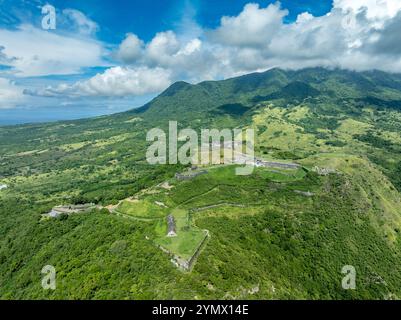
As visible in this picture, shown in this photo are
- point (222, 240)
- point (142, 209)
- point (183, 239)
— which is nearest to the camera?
point (183, 239)

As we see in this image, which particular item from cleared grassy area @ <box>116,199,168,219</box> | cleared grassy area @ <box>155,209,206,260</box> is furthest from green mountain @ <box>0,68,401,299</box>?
cleared grassy area @ <box>116,199,168,219</box>

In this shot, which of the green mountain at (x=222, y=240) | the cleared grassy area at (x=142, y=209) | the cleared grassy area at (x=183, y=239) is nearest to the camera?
the green mountain at (x=222, y=240)

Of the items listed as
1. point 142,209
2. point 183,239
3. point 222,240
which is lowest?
point 222,240

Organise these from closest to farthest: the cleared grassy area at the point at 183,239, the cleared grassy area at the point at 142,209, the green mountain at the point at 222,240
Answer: the green mountain at the point at 222,240, the cleared grassy area at the point at 183,239, the cleared grassy area at the point at 142,209

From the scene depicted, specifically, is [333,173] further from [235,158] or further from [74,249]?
[74,249]

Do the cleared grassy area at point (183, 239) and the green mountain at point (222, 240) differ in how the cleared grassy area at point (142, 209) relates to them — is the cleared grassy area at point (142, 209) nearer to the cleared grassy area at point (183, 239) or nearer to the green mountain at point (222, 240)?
the green mountain at point (222, 240)

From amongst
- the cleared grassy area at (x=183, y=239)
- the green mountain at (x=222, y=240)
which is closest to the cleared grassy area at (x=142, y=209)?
the green mountain at (x=222, y=240)

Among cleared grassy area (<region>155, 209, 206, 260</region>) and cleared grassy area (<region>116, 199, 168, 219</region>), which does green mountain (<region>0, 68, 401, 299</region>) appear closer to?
cleared grassy area (<region>155, 209, 206, 260</region>)

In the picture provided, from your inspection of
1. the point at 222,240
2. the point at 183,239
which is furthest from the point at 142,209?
the point at 222,240

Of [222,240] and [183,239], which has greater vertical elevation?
[183,239]

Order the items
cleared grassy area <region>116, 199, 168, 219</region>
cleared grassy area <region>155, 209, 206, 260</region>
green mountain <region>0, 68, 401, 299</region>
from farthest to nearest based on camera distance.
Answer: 1. cleared grassy area <region>116, 199, 168, 219</region>
2. cleared grassy area <region>155, 209, 206, 260</region>
3. green mountain <region>0, 68, 401, 299</region>

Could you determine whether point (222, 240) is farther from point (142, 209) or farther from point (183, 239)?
point (142, 209)

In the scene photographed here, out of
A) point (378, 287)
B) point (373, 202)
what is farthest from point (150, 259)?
point (373, 202)
